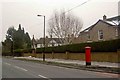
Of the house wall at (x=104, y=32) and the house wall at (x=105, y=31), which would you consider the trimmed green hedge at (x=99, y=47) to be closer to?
the house wall at (x=104, y=32)

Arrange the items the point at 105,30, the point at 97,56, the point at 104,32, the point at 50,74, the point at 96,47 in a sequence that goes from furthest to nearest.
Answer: the point at 104,32, the point at 105,30, the point at 97,56, the point at 96,47, the point at 50,74

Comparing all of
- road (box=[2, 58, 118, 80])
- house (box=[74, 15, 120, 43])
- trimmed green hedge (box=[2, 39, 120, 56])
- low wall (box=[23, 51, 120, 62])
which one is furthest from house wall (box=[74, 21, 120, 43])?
road (box=[2, 58, 118, 80])

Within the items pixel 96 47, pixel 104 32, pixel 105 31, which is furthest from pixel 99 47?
pixel 104 32

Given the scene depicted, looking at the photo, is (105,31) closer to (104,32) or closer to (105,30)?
(105,30)

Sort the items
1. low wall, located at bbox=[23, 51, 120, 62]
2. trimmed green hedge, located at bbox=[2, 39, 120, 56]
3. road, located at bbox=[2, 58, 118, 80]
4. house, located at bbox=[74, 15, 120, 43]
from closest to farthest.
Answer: road, located at bbox=[2, 58, 118, 80] < low wall, located at bbox=[23, 51, 120, 62] < trimmed green hedge, located at bbox=[2, 39, 120, 56] < house, located at bbox=[74, 15, 120, 43]

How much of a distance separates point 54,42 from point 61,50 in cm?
7699

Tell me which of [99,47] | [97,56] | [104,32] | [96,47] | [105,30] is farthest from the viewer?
[104,32]

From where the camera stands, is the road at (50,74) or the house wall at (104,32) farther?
the house wall at (104,32)

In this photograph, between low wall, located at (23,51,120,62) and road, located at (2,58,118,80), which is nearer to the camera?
Answer: road, located at (2,58,118,80)

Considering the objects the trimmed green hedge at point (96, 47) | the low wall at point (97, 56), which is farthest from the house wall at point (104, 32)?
the low wall at point (97, 56)

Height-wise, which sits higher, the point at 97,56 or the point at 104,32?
the point at 104,32

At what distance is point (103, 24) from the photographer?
64125 millimetres

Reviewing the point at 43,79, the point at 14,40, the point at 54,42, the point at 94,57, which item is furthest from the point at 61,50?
the point at 54,42

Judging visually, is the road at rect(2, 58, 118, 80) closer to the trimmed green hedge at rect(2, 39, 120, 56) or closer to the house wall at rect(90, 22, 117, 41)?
the trimmed green hedge at rect(2, 39, 120, 56)
